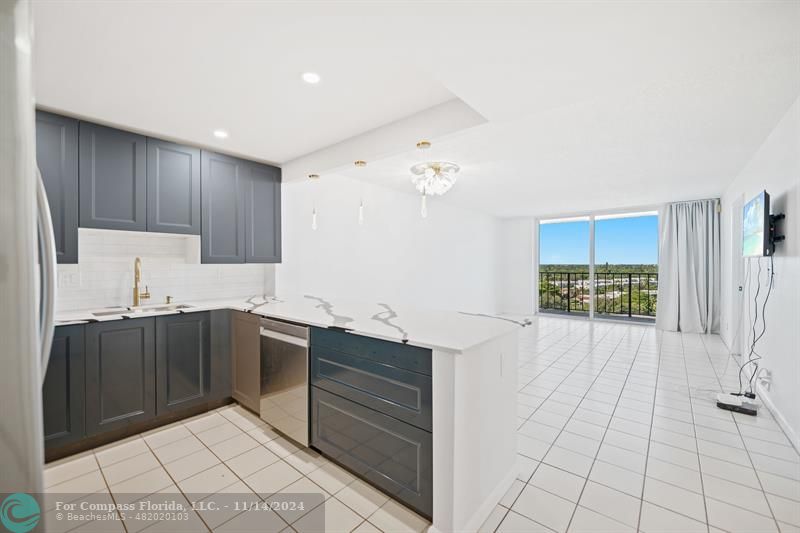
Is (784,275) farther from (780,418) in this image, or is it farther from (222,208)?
(222,208)

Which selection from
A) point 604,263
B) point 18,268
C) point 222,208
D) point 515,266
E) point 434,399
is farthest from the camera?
point 515,266

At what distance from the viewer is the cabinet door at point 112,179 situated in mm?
2498

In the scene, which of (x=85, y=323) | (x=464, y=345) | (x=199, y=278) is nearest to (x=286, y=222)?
(x=199, y=278)

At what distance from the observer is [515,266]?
27.1 ft

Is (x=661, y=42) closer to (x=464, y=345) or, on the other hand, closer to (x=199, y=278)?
(x=464, y=345)

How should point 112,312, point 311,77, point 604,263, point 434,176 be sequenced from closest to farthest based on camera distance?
point 311,77 → point 112,312 → point 434,176 → point 604,263

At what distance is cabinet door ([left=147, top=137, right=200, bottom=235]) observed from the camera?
9.27 ft

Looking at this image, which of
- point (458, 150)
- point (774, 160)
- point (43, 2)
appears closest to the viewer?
point (43, 2)

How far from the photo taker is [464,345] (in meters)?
1.53

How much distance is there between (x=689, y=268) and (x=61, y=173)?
27.2 feet

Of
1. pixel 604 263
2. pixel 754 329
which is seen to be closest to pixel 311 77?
pixel 754 329

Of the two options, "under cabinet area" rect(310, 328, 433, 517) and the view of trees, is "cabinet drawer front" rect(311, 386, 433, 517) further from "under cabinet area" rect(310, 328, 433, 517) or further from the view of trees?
the view of trees

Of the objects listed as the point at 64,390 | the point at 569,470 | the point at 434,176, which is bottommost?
the point at 569,470

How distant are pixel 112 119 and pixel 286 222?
160cm
